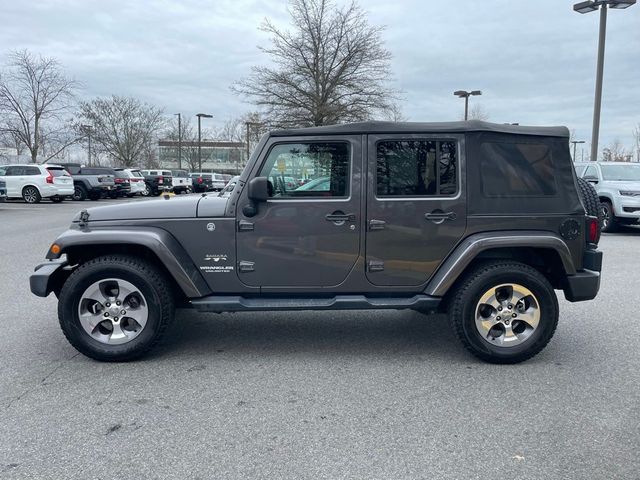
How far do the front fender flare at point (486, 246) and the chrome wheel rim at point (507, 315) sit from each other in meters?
0.32

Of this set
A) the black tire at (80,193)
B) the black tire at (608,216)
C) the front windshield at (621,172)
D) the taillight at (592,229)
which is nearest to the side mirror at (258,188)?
the taillight at (592,229)

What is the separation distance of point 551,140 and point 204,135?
202ft

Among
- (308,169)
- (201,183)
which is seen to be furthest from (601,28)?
(201,183)

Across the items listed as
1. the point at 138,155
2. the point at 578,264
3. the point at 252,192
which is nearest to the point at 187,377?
the point at 252,192

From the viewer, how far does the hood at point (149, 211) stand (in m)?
A: 4.18

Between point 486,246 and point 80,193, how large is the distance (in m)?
25.6

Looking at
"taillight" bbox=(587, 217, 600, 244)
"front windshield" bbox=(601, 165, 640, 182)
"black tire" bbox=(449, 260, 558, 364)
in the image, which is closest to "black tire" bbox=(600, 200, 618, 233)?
"front windshield" bbox=(601, 165, 640, 182)

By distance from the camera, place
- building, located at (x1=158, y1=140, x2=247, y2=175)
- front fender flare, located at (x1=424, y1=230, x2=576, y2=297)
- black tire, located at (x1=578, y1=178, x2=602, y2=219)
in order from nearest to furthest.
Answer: front fender flare, located at (x1=424, y1=230, x2=576, y2=297), black tire, located at (x1=578, y1=178, x2=602, y2=219), building, located at (x1=158, y1=140, x2=247, y2=175)

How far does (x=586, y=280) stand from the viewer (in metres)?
4.17

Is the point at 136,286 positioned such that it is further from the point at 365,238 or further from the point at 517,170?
the point at 517,170

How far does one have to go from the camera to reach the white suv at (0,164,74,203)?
2180cm

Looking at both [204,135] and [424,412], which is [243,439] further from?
[204,135]

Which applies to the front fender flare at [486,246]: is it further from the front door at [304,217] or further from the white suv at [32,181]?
the white suv at [32,181]

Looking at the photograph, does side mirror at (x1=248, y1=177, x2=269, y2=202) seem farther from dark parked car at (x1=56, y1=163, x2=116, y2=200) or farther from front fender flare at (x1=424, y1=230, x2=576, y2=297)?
dark parked car at (x1=56, y1=163, x2=116, y2=200)
